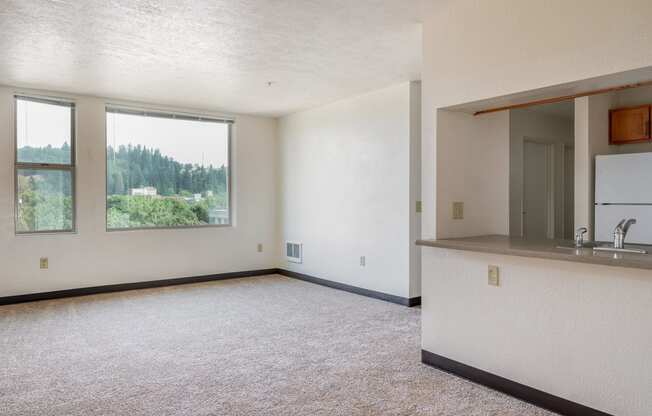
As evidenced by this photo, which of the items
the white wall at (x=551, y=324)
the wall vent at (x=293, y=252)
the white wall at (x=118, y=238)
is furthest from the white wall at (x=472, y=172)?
the white wall at (x=118, y=238)

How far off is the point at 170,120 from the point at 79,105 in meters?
1.14

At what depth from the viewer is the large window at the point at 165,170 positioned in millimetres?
5898

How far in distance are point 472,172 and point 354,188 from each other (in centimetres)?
249

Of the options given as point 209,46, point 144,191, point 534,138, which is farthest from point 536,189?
point 144,191

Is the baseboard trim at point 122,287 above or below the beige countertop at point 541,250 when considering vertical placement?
below

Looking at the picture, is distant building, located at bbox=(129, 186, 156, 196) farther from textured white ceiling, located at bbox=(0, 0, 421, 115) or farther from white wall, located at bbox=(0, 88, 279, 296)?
textured white ceiling, located at bbox=(0, 0, 421, 115)

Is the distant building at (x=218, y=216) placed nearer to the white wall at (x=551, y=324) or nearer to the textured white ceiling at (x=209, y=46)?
the textured white ceiling at (x=209, y=46)

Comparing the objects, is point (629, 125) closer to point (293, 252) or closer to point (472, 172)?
point (472, 172)

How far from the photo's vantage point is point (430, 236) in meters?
3.19

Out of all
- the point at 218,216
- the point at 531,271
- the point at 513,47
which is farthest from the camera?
the point at 218,216

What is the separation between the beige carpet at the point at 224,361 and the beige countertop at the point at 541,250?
85 cm

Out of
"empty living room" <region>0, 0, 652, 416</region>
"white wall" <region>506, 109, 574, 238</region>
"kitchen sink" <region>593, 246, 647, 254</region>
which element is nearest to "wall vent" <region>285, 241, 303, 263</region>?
"empty living room" <region>0, 0, 652, 416</region>

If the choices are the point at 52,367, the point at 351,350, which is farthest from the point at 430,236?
the point at 52,367

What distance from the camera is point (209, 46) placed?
3.75m
